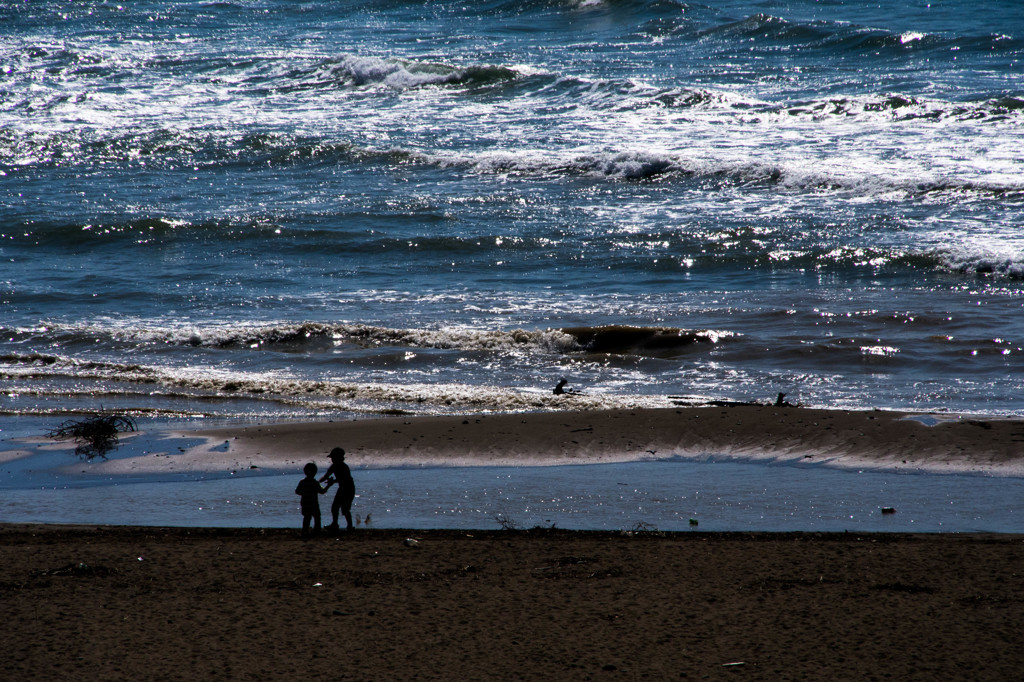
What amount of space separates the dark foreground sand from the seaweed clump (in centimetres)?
205

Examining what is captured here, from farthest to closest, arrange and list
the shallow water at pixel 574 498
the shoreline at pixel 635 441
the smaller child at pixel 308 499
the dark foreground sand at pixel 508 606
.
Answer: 1. the shoreline at pixel 635 441
2. the shallow water at pixel 574 498
3. the smaller child at pixel 308 499
4. the dark foreground sand at pixel 508 606

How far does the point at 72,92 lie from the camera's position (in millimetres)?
28781

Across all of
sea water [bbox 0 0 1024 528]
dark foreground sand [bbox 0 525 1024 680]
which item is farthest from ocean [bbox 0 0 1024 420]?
dark foreground sand [bbox 0 525 1024 680]

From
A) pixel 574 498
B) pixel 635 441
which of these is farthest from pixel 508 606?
pixel 635 441

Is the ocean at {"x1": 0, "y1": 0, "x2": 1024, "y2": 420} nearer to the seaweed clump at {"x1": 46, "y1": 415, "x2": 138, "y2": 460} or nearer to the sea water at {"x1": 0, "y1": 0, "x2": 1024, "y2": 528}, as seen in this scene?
the sea water at {"x1": 0, "y1": 0, "x2": 1024, "y2": 528}

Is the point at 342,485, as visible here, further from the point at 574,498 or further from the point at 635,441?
the point at 635,441

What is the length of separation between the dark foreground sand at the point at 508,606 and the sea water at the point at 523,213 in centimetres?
378

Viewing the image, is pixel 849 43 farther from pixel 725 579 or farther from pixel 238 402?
pixel 725 579

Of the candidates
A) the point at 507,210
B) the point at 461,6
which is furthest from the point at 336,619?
the point at 461,6

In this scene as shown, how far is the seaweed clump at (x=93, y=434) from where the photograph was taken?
26.7ft

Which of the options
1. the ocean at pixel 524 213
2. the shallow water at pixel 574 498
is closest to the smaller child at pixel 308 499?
the shallow water at pixel 574 498

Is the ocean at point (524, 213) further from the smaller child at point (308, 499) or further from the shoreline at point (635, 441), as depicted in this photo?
the smaller child at point (308, 499)

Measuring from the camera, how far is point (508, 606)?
493 cm

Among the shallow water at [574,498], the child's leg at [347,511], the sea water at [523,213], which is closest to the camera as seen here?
the child's leg at [347,511]
